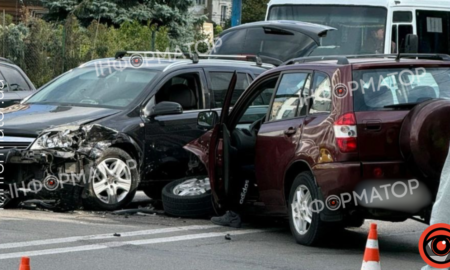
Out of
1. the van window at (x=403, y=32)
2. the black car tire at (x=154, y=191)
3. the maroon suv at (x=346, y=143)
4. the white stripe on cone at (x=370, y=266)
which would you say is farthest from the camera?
the van window at (x=403, y=32)

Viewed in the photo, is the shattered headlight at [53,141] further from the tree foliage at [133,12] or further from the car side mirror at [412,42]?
the tree foliage at [133,12]

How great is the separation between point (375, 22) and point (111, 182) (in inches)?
350

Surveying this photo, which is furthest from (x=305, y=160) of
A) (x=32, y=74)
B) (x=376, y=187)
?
(x=32, y=74)

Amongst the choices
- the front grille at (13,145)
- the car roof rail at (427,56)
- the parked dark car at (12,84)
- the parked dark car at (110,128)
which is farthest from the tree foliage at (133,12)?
the car roof rail at (427,56)

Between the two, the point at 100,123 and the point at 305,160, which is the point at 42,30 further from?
the point at 305,160

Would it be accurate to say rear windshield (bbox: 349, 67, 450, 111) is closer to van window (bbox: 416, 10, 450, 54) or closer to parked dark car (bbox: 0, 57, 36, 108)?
parked dark car (bbox: 0, 57, 36, 108)

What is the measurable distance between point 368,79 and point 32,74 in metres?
17.8

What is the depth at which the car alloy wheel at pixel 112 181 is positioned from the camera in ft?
39.1

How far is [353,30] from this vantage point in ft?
64.2

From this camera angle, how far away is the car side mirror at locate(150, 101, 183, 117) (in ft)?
41.0

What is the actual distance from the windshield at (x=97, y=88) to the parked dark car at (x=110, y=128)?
0.01 meters

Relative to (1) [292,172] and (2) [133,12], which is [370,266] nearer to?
(1) [292,172]

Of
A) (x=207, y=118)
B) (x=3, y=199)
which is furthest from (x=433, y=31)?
(x=3, y=199)

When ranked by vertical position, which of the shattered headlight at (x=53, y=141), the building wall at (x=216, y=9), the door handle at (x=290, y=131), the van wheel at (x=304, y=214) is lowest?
the building wall at (x=216, y=9)
